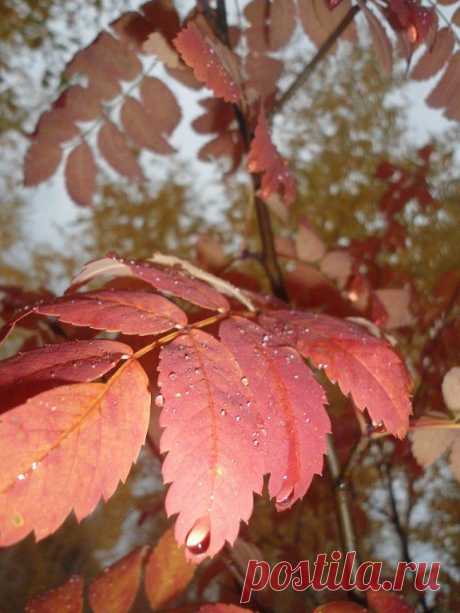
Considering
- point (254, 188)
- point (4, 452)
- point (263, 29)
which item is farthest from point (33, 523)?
A: point (263, 29)

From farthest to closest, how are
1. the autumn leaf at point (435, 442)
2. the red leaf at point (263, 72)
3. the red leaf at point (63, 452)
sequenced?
the red leaf at point (263, 72) → the autumn leaf at point (435, 442) → the red leaf at point (63, 452)

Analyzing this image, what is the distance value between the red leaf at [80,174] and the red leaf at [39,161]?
0.08 ft

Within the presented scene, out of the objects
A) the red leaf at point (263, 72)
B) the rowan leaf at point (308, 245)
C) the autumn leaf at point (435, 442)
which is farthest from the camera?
the rowan leaf at point (308, 245)

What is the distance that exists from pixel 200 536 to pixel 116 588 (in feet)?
1.15

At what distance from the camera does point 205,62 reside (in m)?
0.50

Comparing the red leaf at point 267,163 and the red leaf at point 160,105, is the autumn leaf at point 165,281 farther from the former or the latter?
the red leaf at point 160,105

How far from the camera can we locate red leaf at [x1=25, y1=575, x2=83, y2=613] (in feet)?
1.86

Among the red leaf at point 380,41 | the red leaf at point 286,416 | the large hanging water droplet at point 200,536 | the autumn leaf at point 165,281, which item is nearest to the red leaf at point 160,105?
the red leaf at point 380,41

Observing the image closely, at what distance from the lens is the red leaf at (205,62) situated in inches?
19.0

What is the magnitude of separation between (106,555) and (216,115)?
2.33 meters

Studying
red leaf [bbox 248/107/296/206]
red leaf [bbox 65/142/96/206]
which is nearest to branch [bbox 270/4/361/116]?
red leaf [bbox 248/107/296/206]

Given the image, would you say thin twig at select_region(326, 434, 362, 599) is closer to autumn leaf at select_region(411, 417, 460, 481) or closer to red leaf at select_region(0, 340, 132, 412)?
autumn leaf at select_region(411, 417, 460, 481)

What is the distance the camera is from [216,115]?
92 centimetres

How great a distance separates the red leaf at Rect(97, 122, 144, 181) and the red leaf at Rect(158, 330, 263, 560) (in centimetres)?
57
